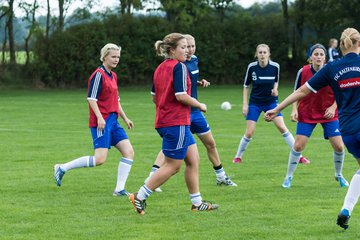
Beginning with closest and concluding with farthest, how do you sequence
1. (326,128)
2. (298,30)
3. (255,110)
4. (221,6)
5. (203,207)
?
(203,207) < (326,128) < (255,110) < (298,30) < (221,6)

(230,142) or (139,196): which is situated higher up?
(139,196)

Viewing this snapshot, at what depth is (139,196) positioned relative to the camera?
8.30 metres

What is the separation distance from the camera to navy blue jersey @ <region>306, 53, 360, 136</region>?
719cm

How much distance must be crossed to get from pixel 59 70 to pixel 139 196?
3171 cm

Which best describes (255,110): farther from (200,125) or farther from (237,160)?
(200,125)

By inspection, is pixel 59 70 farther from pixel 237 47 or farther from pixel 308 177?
pixel 308 177

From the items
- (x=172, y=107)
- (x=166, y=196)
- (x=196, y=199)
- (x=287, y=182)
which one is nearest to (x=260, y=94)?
(x=287, y=182)

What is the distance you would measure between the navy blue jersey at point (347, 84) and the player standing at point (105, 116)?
3029mm

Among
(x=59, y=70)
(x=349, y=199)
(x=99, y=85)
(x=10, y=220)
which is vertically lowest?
(x=59, y=70)

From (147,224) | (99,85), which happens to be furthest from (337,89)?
(99,85)

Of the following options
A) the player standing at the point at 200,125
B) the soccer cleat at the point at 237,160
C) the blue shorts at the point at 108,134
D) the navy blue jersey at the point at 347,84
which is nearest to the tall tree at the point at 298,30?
the soccer cleat at the point at 237,160

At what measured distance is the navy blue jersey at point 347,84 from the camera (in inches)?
283

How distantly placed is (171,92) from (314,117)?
278cm

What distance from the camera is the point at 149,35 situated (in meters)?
41.2
